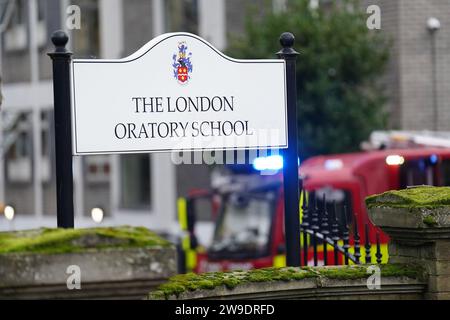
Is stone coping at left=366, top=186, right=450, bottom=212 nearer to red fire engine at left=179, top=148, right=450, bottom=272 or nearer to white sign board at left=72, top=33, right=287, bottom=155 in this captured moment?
white sign board at left=72, top=33, right=287, bottom=155

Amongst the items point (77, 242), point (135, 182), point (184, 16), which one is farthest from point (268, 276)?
point (135, 182)

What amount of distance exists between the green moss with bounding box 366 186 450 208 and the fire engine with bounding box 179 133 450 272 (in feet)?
21.7

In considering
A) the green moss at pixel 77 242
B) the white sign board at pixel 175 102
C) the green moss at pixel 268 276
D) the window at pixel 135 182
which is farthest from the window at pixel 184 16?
the green moss at pixel 77 242

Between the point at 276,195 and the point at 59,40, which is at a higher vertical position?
the point at 59,40

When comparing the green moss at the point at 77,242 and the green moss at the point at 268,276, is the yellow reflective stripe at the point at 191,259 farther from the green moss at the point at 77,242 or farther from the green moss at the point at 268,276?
the green moss at the point at 77,242

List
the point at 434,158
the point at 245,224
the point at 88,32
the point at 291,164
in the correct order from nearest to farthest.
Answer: the point at 291,164, the point at 434,158, the point at 245,224, the point at 88,32

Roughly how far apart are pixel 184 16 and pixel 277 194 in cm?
886

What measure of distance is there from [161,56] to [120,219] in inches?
740

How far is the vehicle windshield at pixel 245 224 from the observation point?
53.7 ft

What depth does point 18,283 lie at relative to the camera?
16.7 ft

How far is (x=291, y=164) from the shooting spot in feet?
24.4

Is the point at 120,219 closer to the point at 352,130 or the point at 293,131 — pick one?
the point at 352,130

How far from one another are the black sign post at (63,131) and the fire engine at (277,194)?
7419mm

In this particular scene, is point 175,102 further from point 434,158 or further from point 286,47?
point 434,158
